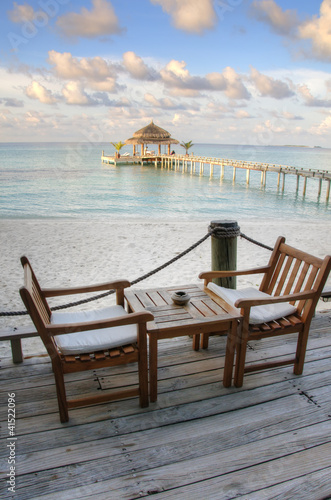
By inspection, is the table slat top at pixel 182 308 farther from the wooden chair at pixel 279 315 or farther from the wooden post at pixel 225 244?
the wooden post at pixel 225 244

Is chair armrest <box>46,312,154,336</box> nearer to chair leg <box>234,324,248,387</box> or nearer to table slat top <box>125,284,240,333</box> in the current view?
table slat top <box>125,284,240,333</box>

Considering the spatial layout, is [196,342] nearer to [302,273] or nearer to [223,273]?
[223,273]

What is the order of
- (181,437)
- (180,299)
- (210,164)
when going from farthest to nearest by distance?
1. (210,164)
2. (180,299)
3. (181,437)

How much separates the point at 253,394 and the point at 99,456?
102 cm

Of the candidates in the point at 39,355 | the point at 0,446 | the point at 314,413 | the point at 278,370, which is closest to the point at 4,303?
the point at 39,355

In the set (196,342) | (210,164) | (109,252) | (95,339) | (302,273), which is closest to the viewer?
(95,339)

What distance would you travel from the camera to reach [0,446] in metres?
1.85

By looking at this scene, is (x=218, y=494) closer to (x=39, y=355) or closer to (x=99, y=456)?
(x=99, y=456)

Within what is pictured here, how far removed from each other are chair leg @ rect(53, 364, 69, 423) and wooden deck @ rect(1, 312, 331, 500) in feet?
0.19

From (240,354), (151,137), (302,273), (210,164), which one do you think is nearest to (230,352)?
(240,354)

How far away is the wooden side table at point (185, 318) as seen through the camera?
215 centimetres

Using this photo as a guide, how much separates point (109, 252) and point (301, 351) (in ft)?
20.9

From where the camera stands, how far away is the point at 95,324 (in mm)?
1939

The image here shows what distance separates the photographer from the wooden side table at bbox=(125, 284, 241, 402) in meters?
2.15
